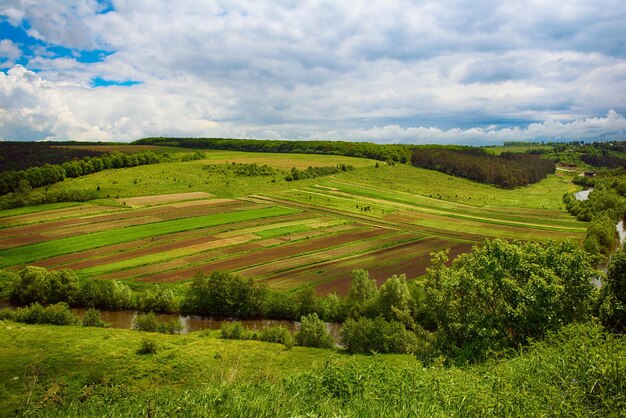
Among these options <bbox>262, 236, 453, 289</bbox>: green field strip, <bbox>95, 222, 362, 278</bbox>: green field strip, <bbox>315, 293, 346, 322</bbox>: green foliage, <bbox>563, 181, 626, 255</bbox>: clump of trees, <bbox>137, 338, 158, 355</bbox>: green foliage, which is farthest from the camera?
<bbox>563, 181, 626, 255</bbox>: clump of trees

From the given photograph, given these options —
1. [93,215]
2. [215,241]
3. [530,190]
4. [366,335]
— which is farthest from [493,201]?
[93,215]

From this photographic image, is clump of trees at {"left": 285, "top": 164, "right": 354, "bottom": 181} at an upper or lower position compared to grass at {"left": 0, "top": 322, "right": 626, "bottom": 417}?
upper

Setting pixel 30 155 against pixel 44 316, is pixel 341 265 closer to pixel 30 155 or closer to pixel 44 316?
pixel 44 316

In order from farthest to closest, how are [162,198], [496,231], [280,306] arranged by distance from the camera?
[162,198]
[496,231]
[280,306]

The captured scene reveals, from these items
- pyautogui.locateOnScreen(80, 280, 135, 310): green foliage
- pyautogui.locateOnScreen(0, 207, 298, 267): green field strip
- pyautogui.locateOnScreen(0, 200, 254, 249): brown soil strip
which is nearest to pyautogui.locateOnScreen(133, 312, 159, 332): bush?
pyautogui.locateOnScreen(80, 280, 135, 310): green foliage

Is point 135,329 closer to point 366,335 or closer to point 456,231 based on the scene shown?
point 366,335

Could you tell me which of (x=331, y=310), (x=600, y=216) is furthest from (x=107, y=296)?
(x=600, y=216)

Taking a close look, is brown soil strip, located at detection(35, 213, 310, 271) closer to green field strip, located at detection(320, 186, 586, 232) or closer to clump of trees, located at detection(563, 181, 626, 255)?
green field strip, located at detection(320, 186, 586, 232)
